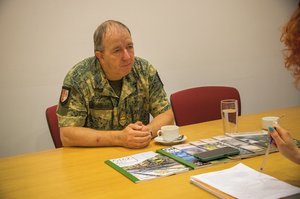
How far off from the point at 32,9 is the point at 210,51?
5.59ft

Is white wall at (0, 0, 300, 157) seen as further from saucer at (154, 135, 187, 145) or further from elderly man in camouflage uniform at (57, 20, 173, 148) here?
saucer at (154, 135, 187, 145)

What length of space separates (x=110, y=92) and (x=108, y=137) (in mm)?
379

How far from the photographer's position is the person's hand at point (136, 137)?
1.76 metres

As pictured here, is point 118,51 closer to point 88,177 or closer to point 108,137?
point 108,137

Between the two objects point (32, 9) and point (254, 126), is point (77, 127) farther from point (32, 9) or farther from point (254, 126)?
point (32, 9)

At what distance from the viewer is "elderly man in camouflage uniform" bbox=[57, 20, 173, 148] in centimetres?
201

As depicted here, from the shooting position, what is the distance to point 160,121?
2.11m

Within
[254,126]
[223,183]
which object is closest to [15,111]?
[254,126]

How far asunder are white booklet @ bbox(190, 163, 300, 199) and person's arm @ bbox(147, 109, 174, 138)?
66cm

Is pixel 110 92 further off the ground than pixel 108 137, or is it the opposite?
pixel 110 92

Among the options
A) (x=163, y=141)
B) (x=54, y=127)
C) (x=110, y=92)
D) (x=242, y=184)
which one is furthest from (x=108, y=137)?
(x=242, y=184)

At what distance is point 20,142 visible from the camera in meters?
2.88

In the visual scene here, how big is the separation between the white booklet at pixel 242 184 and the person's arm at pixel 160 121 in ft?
2.17

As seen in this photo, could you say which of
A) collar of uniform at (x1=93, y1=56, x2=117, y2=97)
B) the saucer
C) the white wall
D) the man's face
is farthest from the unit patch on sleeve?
the white wall
